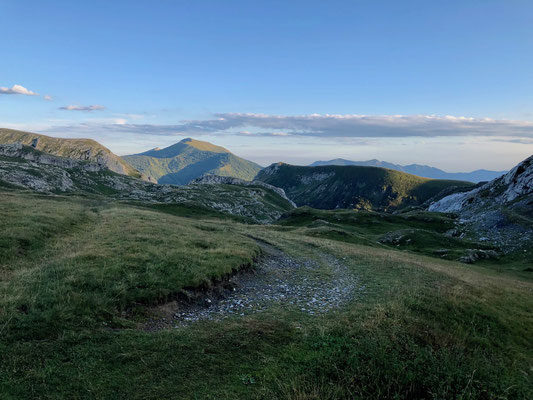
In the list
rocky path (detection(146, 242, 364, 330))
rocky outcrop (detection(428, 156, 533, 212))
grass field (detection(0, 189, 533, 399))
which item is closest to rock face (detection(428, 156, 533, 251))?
rocky outcrop (detection(428, 156, 533, 212))

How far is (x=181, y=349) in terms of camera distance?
955 cm

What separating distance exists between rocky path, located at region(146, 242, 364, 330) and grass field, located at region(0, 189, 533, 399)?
0.98 metres

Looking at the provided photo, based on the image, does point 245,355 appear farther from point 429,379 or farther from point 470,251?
point 470,251

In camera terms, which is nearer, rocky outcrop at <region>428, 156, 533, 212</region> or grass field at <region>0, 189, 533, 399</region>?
grass field at <region>0, 189, 533, 399</region>

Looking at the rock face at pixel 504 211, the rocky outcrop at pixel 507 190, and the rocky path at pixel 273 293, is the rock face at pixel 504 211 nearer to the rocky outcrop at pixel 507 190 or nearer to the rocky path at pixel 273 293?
the rocky outcrop at pixel 507 190

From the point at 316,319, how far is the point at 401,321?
143 inches

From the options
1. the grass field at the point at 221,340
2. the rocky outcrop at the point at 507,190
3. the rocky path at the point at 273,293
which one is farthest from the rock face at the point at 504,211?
the grass field at the point at 221,340

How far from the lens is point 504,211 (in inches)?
3059

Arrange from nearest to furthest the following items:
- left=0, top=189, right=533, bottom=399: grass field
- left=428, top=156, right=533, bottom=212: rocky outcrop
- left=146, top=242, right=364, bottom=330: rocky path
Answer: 1. left=0, top=189, right=533, bottom=399: grass field
2. left=146, top=242, right=364, bottom=330: rocky path
3. left=428, top=156, right=533, bottom=212: rocky outcrop

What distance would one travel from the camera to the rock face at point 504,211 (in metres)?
64.3

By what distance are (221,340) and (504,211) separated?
95.7m

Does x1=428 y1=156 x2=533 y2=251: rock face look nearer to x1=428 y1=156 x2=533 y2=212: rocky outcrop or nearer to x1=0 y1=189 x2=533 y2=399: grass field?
x1=428 y1=156 x2=533 y2=212: rocky outcrop

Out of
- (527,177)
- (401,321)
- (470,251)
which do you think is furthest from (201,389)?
(527,177)

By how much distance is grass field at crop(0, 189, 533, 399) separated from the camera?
287 inches
